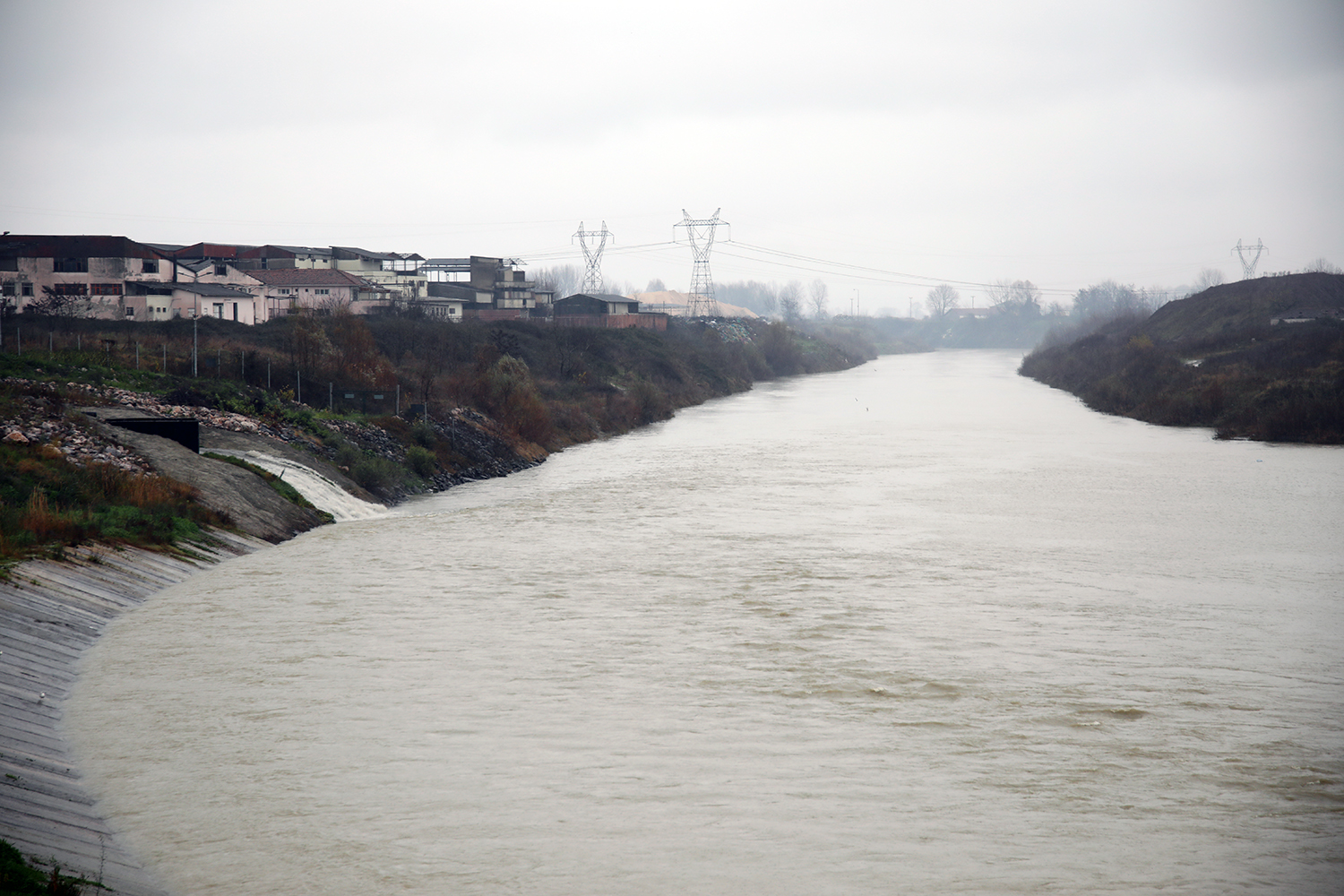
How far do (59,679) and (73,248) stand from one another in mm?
67483

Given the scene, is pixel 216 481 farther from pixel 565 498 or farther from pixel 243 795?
pixel 243 795

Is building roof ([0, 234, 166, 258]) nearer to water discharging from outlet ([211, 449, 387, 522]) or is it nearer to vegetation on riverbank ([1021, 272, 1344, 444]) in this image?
water discharging from outlet ([211, 449, 387, 522])

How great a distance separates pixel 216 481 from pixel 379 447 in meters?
10.8

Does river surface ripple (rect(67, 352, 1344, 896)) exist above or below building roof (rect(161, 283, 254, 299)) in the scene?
below

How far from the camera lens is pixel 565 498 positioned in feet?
123

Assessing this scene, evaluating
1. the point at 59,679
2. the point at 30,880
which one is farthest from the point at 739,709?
the point at 59,679

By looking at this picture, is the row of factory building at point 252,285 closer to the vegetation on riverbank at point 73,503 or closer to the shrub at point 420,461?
the shrub at point 420,461

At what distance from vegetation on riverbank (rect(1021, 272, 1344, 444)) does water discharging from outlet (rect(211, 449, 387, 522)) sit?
45819mm

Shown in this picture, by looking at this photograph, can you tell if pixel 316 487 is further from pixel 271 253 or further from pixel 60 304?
pixel 271 253

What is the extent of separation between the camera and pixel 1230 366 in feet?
238

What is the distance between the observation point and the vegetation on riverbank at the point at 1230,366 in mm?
57156

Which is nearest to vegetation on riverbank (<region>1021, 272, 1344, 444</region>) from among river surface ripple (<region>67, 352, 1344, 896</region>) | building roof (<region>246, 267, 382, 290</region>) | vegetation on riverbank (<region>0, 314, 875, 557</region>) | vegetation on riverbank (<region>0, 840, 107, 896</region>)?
river surface ripple (<region>67, 352, 1344, 896</region>)

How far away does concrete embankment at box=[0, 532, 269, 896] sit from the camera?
1127cm

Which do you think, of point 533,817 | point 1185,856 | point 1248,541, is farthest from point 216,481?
point 1248,541
